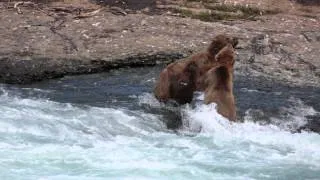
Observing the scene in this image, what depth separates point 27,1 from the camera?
15.2 metres

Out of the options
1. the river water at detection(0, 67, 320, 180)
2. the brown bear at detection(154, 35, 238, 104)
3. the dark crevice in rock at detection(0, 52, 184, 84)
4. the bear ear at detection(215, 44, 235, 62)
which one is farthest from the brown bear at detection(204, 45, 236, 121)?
the dark crevice in rock at detection(0, 52, 184, 84)

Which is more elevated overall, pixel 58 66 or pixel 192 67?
pixel 192 67

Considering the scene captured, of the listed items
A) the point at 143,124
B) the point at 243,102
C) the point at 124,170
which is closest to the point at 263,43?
the point at 243,102

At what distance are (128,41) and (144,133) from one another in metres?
4.30

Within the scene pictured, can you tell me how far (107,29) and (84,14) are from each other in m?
1.07

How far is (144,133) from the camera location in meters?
8.82

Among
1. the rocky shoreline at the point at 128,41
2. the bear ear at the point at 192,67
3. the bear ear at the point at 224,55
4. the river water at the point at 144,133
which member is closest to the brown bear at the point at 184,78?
the bear ear at the point at 192,67

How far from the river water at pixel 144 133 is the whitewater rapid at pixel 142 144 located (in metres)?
0.01

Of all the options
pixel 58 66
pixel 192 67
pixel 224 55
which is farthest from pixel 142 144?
pixel 58 66

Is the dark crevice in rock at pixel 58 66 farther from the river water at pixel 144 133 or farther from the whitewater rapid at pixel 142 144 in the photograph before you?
the whitewater rapid at pixel 142 144

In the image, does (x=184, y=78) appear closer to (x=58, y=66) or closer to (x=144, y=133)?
(x=144, y=133)

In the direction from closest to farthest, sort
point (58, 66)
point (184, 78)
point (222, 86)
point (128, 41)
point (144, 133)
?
point (144, 133) → point (222, 86) → point (184, 78) → point (58, 66) → point (128, 41)

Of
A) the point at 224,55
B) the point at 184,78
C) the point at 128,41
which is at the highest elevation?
the point at 224,55

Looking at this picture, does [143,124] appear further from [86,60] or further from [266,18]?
[266,18]
